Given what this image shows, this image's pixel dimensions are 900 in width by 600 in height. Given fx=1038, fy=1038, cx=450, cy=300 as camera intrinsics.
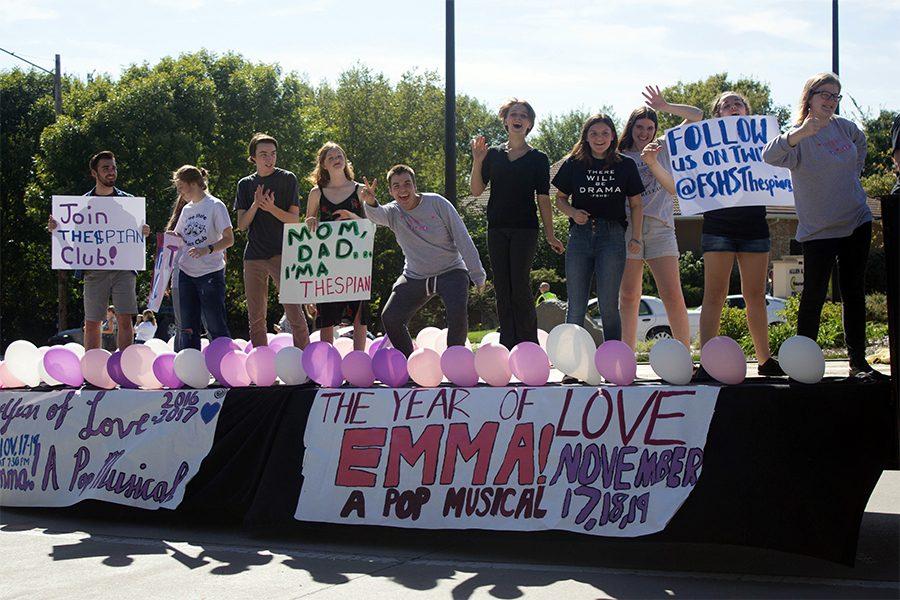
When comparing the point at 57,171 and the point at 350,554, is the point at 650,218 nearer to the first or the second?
the point at 350,554

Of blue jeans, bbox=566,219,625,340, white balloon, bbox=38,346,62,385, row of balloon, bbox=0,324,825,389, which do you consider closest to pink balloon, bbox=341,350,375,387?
row of balloon, bbox=0,324,825,389

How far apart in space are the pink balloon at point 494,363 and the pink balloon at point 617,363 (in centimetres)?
52

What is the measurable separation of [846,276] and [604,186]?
151 cm

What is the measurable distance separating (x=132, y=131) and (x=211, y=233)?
18361 millimetres

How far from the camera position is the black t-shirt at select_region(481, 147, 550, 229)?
21.0ft

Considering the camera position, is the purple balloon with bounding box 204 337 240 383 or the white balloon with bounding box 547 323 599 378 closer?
the white balloon with bounding box 547 323 599 378

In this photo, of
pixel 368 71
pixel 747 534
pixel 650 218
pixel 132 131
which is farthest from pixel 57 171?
pixel 747 534

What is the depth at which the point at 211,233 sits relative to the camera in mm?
7316

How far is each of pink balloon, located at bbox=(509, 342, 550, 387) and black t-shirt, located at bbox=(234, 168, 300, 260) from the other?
2399 millimetres

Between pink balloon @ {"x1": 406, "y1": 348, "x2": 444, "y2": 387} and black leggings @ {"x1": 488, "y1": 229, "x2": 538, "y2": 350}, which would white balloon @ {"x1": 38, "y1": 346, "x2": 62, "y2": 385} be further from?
black leggings @ {"x1": 488, "y1": 229, "x2": 538, "y2": 350}

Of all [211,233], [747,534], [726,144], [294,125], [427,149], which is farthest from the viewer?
[427,149]

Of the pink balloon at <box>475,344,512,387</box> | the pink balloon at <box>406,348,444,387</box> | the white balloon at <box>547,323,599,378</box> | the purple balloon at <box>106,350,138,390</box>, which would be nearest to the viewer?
the white balloon at <box>547,323,599,378</box>

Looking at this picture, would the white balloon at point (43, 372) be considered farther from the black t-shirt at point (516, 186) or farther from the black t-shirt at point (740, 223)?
the black t-shirt at point (740, 223)

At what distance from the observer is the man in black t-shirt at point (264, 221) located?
281 inches
